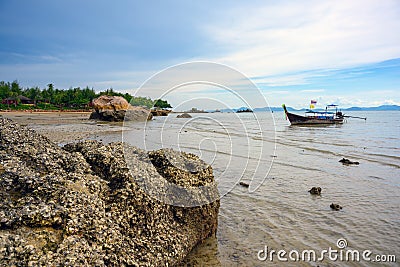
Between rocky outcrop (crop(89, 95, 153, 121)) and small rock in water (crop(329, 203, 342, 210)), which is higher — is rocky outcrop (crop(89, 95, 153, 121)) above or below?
above

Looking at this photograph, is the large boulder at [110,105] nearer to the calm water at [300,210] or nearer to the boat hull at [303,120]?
the boat hull at [303,120]

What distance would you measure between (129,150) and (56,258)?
3195mm

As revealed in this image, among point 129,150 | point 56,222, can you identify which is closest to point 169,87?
point 129,150

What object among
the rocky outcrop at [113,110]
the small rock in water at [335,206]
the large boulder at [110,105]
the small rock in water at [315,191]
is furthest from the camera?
the large boulder at [110,105]

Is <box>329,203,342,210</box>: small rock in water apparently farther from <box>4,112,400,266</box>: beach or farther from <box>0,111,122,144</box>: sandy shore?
<box>0,111,122,144</box>: sandy shore

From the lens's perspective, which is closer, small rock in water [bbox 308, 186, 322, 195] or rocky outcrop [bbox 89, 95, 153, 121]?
small rock in water [bbox 308, 186, 322, 195]

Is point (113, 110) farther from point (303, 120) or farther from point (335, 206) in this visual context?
point (335, 206)

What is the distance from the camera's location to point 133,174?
16.9 feet

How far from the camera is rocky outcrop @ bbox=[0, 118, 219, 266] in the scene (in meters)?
3.55

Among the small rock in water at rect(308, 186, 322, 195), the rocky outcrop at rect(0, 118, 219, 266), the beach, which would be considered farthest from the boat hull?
the rocky outcrop at rect(0, 118, 219, 266)

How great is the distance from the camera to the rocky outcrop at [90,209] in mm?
3553

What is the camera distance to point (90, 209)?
4145 millimetres

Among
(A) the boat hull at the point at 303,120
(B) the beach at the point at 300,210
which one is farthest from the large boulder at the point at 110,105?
(B) the beach at the point at 300,210

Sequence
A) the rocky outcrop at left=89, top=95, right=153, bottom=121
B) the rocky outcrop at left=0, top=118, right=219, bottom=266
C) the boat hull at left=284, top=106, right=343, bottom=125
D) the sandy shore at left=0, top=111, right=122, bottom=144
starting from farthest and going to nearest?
the boat hull at left=284, top=106, right=343, bottom=125, the rocky outcrop at left=89, top=95, right=153, bottom=121, the sandy shore at left=0, top=111, right=122, bottom=144, the rocky outcrop at left=0, top=118, right=219, bottom=266
